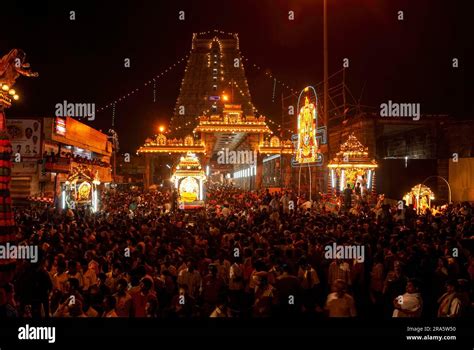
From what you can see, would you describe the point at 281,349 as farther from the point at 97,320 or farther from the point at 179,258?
the point at 179,258

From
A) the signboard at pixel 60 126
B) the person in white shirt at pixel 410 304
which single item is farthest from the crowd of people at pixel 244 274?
the signboard at pixel 60 126

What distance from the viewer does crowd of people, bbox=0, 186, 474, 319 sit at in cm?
621

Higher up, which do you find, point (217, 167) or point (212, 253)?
point (217, 167)

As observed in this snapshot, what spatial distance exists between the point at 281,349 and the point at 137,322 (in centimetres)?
178

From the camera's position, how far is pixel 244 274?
8570 millimetres

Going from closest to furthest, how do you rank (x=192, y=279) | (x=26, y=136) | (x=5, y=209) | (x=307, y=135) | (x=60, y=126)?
(x=192, y=279) < (x=5, y=209) < (x=307, y=135) < (x=26, y=136) < (x=60, y=126)

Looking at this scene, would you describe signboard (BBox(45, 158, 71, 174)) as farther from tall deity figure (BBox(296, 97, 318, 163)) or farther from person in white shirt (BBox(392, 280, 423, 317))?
person in white shirt (BBox(392, 280, 423, 317))

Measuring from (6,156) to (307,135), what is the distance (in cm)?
1578

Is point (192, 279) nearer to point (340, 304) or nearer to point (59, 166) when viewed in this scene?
point (340, 304)

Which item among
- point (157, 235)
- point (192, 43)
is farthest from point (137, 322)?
point (192, 43)

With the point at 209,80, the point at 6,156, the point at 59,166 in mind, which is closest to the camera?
the point at 6,156

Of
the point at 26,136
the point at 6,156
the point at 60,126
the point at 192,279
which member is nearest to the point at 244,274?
the point at 192,279

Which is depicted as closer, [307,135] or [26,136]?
[307,135]

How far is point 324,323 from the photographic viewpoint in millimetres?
5637
